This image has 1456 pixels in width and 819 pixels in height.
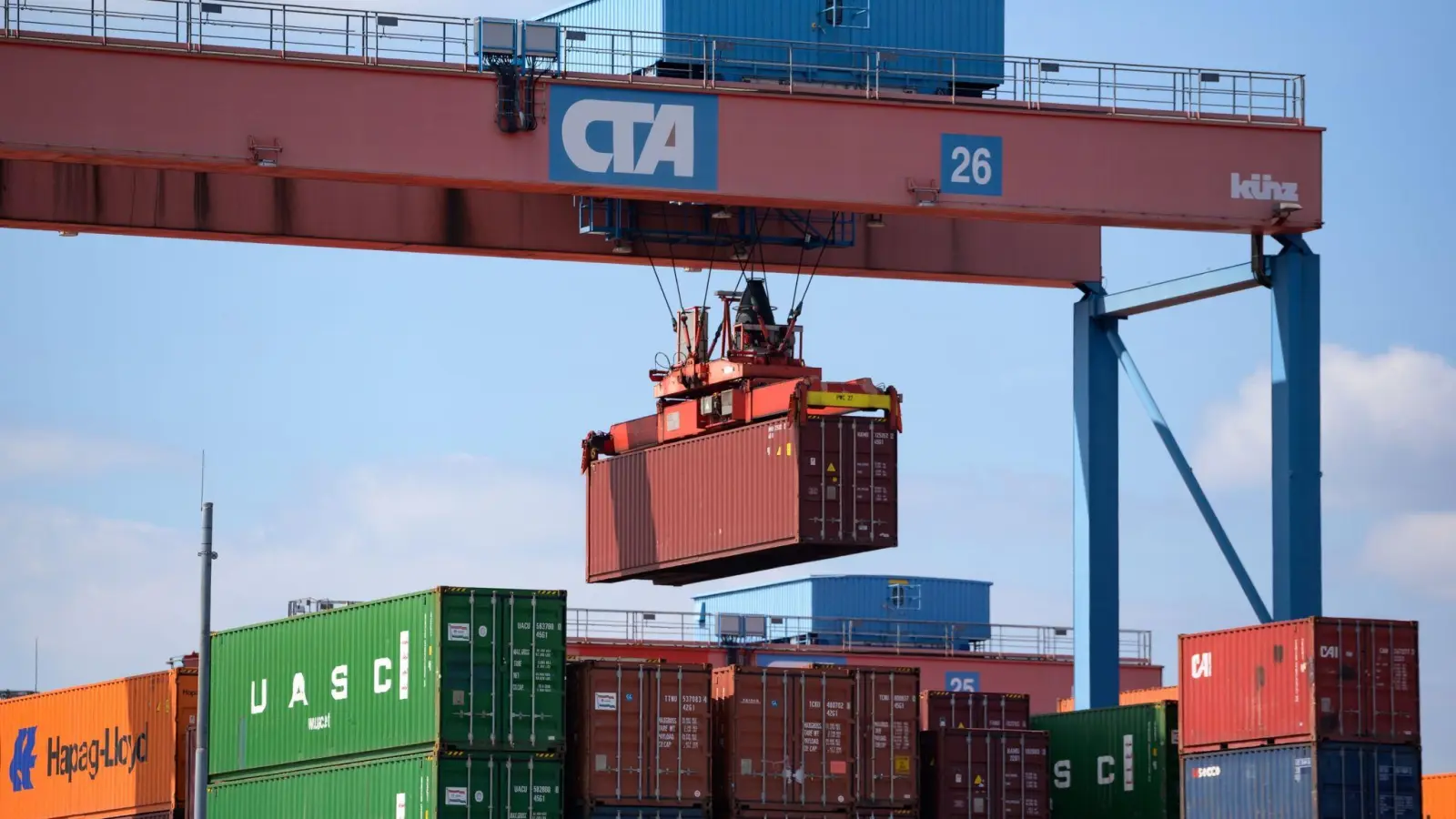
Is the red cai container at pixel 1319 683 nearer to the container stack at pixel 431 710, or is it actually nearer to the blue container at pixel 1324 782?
the blue container at pixel 1324 782

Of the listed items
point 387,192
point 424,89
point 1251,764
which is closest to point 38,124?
point 424,89

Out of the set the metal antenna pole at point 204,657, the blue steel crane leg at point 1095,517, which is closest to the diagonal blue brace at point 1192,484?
the blue steel crane leg at point 1095,517

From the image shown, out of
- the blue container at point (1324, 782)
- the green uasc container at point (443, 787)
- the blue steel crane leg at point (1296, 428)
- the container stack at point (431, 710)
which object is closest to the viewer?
the green uasc container at point (443, 787)

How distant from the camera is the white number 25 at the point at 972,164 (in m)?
34.1

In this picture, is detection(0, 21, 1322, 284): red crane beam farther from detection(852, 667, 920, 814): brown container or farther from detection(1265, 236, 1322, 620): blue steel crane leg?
detection(852, 667, 920, 814): brown container

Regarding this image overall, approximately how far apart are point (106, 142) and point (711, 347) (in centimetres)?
1052

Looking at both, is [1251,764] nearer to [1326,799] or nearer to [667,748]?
[1326,799]

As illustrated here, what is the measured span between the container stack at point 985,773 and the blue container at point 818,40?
9.56 metres

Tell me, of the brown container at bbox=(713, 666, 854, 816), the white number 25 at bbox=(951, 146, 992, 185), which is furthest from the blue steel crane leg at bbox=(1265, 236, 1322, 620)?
the brown container at bbox=(713, 666, 854, 816)

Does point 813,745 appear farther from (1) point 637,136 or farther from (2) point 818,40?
(2) point 818,40

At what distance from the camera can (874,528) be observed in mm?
35156

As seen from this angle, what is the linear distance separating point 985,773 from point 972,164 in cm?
857

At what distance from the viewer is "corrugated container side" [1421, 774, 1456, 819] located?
44.4 meters

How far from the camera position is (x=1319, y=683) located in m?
30.9
